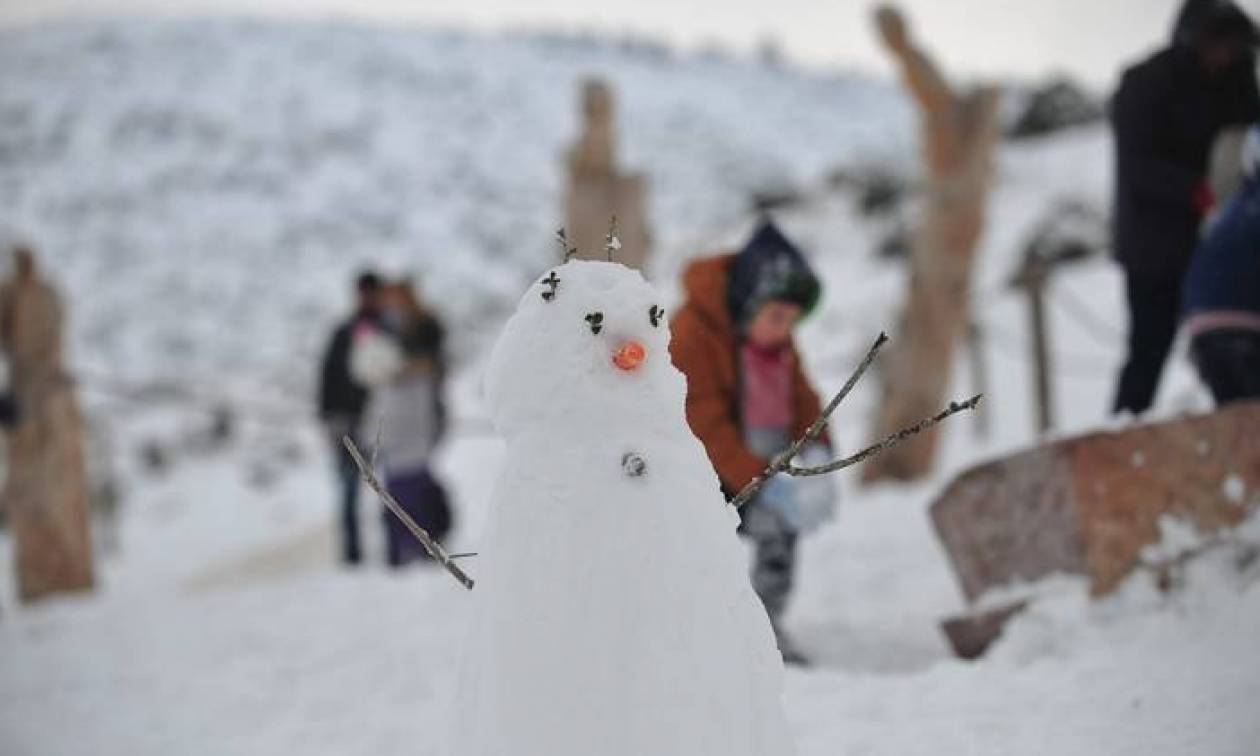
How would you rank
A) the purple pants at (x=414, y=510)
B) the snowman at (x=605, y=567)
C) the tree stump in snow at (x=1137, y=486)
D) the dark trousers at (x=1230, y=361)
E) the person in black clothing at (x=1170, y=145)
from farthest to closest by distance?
the purple pants at (x=414, y=510)
the person in black clothing at (x=1170, y=145)
the dark trousers at (x=1230, y=361)
the tree stump in snow at (x=1137, y=486)
the snowman at (x=605, y=567)

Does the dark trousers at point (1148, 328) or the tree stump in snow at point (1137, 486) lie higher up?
the dark trousers at point (1148, 328)

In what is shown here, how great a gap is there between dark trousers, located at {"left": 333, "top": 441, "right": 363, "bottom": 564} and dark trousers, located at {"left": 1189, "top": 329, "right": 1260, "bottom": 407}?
14.2ft

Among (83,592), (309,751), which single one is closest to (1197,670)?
(309,751)

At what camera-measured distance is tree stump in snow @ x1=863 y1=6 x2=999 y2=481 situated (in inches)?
252

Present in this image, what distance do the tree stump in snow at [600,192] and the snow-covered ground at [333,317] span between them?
210cm

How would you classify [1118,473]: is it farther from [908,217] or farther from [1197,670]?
[908,217]

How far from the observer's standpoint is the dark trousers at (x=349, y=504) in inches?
236

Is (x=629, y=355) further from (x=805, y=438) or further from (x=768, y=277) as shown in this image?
(x=768, y=277)

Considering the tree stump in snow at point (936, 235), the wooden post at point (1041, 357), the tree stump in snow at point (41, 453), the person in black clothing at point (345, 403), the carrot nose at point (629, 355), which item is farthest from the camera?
the tree stump in snow at point (936, 235)

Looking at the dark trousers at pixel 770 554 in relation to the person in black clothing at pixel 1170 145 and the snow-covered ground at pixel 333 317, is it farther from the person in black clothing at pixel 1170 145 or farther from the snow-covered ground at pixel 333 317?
the person in black clothing at pixel 1170 145

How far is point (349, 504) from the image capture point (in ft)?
20.0

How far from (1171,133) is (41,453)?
572cm

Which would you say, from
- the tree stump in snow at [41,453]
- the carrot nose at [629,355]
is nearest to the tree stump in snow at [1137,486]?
the carrot nose at [629,355]

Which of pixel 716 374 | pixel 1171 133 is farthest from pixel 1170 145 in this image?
pixel 716 374
